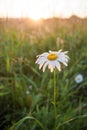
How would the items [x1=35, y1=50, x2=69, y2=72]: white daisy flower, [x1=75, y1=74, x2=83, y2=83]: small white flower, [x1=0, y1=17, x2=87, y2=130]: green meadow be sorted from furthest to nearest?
[x1=75, y1=74, x2=83, y2=83]: small white flower, [x1=0, y1=17, x2=87, y2=130]: green meadow, [x1=35, y1=50, x2=69, y2=72]: white daisy flower

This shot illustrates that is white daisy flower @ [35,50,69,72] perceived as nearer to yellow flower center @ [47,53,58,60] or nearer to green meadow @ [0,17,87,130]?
yellow flower center @ [47,53,58,60]

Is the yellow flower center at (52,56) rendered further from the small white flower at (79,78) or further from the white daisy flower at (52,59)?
the small white flower at (79,78)

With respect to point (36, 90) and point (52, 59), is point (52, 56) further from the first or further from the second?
point (36, 90)

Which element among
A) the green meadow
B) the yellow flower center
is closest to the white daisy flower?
the yellow flower center

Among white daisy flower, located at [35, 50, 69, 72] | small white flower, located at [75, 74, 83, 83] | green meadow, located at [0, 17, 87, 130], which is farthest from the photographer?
small white flower, located at [75, 74, 83, 83]

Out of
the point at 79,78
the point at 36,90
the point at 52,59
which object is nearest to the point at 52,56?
the point at 52,59

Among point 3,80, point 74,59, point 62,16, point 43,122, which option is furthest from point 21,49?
point 43,122

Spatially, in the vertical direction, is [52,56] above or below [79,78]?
above

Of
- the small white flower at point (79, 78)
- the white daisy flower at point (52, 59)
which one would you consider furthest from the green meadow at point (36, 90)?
the white daisy flower at point (52, 59)

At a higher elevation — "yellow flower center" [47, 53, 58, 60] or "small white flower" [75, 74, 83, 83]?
"yellow flower center" [47, 53, 58, 60]
